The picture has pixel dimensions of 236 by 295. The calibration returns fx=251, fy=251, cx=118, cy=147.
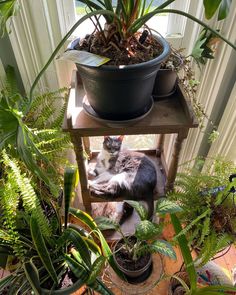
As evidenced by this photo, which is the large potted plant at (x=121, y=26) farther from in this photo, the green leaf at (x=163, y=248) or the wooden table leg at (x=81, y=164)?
the green leaf at (x=163, y=248)

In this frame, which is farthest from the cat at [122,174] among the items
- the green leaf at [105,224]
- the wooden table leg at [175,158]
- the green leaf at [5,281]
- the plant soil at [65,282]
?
the green leaf at [5,281]

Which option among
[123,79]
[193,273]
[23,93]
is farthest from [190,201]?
[23,93]

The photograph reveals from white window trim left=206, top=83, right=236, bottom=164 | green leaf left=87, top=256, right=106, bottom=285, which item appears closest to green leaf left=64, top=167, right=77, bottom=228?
green leaf left=87, top=256, right=106, bottom=285

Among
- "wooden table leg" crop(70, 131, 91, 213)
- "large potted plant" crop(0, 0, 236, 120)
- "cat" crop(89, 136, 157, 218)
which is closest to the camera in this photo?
"large potted plant" crop(0, 0, 236, 120)

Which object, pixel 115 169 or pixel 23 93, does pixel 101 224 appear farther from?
pixel 23 93

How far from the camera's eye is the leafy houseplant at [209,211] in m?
0.82

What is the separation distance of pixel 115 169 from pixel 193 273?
55 centimetres

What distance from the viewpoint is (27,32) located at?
38.6 inches

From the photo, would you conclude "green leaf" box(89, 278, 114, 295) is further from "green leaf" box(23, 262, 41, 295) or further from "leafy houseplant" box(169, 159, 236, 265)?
"leafy houseplant" box(169, 159, 236, 265)

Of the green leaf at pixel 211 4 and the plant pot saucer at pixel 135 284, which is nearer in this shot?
the green leaf at pixel 211 4

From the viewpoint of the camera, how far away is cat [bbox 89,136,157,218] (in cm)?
110

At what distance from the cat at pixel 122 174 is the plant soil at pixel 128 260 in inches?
8.2

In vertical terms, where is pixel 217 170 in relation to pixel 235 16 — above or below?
below

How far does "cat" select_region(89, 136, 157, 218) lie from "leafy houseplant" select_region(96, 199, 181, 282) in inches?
7.7
